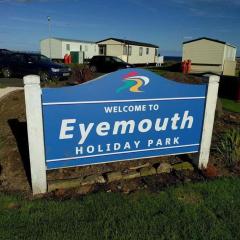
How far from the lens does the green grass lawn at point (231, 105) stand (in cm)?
939

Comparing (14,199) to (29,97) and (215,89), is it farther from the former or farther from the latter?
(215,89)

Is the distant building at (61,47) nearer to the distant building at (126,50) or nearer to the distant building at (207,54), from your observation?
the distant building at (126,50)

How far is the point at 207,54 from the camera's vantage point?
34812 mm

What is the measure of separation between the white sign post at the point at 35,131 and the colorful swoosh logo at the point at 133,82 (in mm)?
1082

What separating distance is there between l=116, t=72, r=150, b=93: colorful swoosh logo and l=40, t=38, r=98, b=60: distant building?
38.4 meters

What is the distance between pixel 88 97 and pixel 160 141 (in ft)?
Answer: 4.50

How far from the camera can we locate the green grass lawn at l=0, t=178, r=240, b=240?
311 cm

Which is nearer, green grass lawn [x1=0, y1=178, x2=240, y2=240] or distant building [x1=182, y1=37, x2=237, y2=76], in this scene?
green grass lawn [x1=0, y1=178, x2=240, y2=240]

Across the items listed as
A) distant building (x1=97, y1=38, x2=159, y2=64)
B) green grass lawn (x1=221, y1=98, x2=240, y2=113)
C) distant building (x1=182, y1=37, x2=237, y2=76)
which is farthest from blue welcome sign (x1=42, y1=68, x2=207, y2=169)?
distant building (x1=97, y1=38, x2=159, y2=64)

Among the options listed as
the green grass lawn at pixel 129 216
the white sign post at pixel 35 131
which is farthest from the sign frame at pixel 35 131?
the green grass lawn at pixel 129 216

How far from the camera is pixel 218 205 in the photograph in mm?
3748

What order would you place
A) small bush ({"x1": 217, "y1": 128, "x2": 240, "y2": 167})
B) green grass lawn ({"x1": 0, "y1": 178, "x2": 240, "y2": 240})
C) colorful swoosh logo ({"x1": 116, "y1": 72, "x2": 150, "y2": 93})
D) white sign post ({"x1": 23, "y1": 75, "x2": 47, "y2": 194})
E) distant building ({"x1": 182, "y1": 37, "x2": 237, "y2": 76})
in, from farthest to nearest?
distant building ({"x1": 182, "y1": 37, "x2": 237, "y2": 76}) < small bush ({"x1": 217, "y1": 128, "x2": 240, "y2": 167}) < colorful swoosh logo ({"x1": 116, "y1": 72, "x2": 150, "y2": 93}) < white sign post ({"x1": 23, "y1": 75, "x2": 47, "y2": 194}) < green grass lawn ({"x1": 0, "y1": 178, "x2": 240, "y2": 240})

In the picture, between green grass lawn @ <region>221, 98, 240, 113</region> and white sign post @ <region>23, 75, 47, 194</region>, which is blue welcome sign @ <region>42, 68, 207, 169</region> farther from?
green grass lawn @ <region>221, 98, 240, 113</region>

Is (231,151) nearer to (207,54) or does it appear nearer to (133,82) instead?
(133,82)
